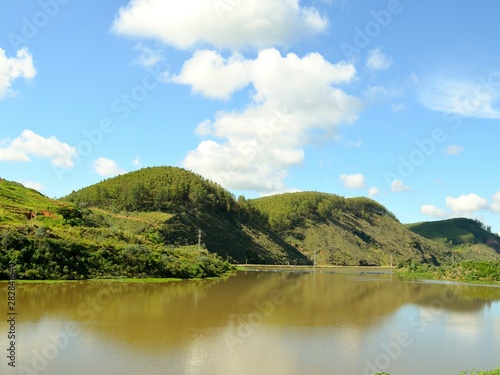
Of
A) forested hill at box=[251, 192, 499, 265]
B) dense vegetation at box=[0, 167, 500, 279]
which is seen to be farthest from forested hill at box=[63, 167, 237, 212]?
forested hill at box=[251, 192, 499, 265]

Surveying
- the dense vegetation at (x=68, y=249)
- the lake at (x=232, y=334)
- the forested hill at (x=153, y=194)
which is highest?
the forested hill at (x=153, y=194)

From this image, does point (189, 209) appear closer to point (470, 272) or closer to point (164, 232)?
point (164, 232)

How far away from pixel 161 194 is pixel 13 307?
91473mm

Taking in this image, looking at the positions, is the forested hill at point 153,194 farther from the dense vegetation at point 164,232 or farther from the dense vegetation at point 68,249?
the dense vegetation at point 68,249

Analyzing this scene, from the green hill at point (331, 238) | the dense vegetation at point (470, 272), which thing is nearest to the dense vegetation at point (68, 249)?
the dense vegetation at point (470, 272)

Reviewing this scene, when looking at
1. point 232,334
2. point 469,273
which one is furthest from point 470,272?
point 232,334

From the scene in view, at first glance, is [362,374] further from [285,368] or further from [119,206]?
[119,206]

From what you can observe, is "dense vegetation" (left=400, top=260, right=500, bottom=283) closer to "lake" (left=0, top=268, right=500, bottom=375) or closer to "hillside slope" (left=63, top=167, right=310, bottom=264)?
"hillside slope" (left=63, top=167, right=310, bottom=264)

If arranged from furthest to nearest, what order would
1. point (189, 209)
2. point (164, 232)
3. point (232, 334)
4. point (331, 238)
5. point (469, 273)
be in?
point (331, 238)
point (189, 209)
point (164, 232)
point (469, 273)
point (232, 334)

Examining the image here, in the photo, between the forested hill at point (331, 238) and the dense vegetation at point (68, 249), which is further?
the forested hill at point (331, 238)

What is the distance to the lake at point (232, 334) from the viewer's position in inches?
778

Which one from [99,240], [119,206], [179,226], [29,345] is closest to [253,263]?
[179,226]

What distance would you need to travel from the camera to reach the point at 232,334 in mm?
26234

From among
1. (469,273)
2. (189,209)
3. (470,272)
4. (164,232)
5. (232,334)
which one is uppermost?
(189,209)
